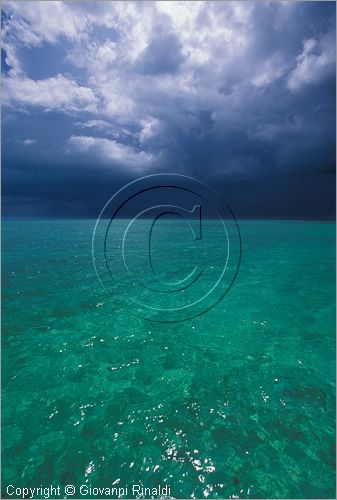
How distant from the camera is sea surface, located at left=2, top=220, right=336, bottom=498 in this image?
5624 millimetres

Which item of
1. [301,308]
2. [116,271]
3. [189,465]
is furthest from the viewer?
[116,271]

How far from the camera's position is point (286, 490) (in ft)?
17.3

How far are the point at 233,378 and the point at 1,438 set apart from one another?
23.9ft

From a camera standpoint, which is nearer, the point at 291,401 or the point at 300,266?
the point at 291,401

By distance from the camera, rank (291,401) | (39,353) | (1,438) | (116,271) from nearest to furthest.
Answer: (1,438) → (291,401) → (39,353) → (116,271)

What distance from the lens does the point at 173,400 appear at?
307 inches

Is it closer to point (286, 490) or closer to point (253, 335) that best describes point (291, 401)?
point (286, 490)

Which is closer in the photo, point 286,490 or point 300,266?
point 286,490

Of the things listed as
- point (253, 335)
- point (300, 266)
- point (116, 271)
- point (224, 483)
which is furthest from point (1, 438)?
point (300, 266)

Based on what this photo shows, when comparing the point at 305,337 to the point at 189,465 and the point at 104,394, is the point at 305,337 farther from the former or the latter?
the point at 104,394

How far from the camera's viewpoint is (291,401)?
767 centimetres

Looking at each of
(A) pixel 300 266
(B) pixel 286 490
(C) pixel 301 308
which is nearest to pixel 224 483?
(B) pixel 286 490

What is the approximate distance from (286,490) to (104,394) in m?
5.52

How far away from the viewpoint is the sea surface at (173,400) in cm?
562
